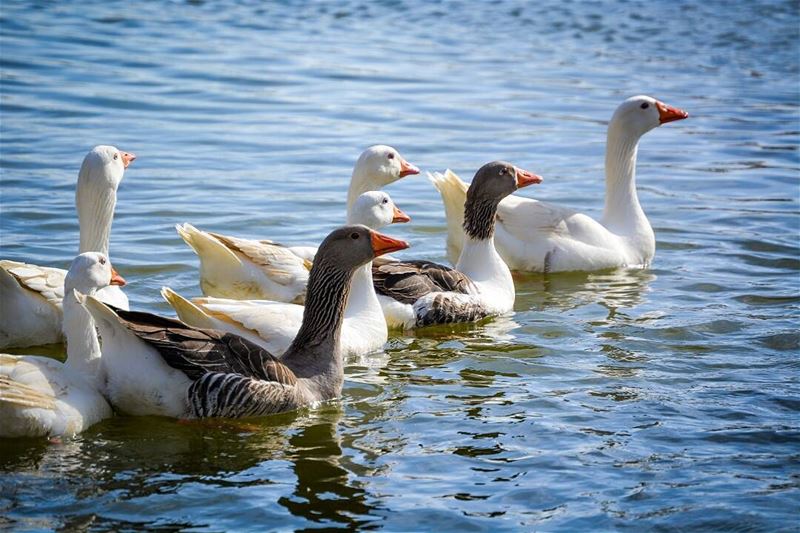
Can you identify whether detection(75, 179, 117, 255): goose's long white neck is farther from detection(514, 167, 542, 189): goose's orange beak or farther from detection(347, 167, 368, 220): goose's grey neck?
detection(514, 167, 542, 189): goose's orange beak

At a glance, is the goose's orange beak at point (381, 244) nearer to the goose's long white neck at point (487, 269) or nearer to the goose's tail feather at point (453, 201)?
the goose's long white neck at point (487, 269)

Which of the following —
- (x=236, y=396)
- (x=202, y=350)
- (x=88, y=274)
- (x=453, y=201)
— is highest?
(x=453, y=201)

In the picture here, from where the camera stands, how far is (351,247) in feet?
28.0

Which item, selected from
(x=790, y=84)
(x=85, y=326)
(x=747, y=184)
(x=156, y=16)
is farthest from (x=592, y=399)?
(x=156, y=16)

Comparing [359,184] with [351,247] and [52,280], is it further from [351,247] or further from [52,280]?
[52,280]

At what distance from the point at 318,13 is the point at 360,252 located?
68.6 feet

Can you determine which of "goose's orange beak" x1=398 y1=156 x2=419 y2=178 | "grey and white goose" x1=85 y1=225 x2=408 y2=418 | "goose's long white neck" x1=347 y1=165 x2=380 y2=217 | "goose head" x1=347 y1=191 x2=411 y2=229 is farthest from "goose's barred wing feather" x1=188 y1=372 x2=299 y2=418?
"goose's orange beak" x1=398 y1=156 x2=419 y2=178

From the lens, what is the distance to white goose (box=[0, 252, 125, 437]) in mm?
7227

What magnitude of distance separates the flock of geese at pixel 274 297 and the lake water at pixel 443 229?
20cm

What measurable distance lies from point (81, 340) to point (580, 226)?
5870mm

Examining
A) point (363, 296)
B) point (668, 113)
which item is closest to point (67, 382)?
point (363, 296)

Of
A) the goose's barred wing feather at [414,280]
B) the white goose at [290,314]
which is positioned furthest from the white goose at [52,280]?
the goose's barred wing feather at [414,280]

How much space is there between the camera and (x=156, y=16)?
88.4 ft

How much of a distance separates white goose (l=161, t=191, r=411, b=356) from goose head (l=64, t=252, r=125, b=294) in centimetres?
68
